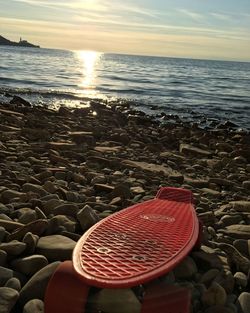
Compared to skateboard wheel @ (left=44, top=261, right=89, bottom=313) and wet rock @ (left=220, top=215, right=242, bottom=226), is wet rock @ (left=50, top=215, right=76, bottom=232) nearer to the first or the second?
skateboard wheel @ (left=44, top=261, right=89, bottom=313)

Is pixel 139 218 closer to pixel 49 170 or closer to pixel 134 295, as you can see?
pixel 134 295

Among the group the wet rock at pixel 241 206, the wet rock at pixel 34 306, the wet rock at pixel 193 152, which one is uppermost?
the wet rock at pixel 34 306

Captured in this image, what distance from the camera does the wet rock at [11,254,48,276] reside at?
9.49 feet

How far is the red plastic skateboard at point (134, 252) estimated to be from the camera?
91.5 inches

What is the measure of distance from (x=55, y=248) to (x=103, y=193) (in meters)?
2.10

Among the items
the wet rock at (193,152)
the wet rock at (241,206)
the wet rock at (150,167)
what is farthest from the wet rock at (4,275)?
the wet rock at (193,152)

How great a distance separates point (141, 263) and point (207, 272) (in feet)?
2.43

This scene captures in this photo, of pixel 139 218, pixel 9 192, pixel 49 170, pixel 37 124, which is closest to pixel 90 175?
pixel 49 170

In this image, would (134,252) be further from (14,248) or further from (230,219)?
(230,219)

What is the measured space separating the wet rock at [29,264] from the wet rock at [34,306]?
1.26ft

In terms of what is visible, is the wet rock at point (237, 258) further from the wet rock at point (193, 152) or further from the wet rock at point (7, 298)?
the wet rock at point (193, 152)

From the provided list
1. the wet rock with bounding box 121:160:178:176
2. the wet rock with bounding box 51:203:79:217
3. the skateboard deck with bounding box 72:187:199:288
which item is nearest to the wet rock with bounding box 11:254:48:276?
the skateboard deck with bounding box 72:187:199:288

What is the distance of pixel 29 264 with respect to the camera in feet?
9.53

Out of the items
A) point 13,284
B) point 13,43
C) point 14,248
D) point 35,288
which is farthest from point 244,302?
point 13,43
